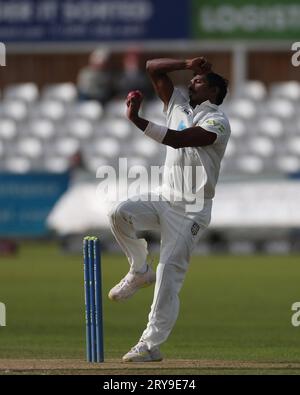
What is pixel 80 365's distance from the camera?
9.15 metres

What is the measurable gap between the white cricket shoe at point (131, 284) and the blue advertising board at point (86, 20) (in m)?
16.2

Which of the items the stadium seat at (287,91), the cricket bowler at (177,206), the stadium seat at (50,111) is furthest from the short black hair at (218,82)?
the stadium seat at (50,111)

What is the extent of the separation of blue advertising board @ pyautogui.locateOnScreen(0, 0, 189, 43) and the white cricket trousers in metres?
16.3

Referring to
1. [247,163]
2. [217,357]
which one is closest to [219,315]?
[217,357]

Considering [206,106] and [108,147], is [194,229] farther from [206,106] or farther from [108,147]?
[108,147]

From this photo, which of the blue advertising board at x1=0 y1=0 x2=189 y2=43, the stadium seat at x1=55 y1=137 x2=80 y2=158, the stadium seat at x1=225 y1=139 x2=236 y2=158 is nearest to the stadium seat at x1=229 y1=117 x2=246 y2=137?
the stadium seat at x1=225 y1=139 x2=236 y2=158

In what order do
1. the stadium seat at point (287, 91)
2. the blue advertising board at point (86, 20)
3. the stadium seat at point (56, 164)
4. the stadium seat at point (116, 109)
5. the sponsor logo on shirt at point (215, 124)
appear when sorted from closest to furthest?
the sponsor logo on shirt at point (215, 124), the stadium seat at point (56, 164), the blue advertising board at point (86, 20), the stadium seat at point (287, 91), the stadium seat at point (116, 109)

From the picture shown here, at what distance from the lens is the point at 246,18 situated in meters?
25.3

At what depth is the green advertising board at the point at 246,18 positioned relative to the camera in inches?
989

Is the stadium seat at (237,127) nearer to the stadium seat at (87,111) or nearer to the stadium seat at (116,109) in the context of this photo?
the stadium seat at (116,109)

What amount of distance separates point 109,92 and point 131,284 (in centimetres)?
1814

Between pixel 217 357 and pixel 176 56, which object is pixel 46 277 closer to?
pixel 217 357

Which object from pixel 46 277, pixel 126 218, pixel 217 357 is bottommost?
pixel 46 277

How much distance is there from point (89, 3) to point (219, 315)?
12925mm
